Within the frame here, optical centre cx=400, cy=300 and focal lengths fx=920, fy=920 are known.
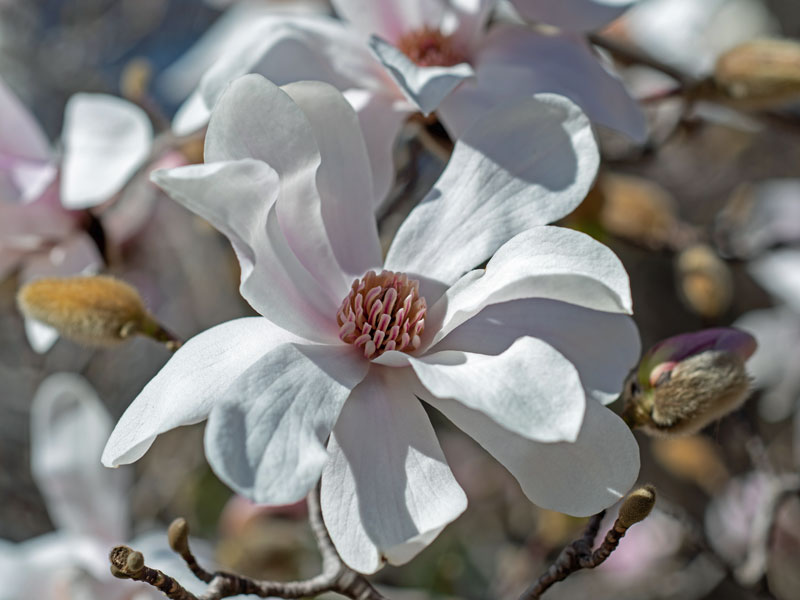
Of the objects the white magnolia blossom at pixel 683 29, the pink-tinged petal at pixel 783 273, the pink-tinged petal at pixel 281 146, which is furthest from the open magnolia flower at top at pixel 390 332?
the white magnolia blossom at pixel 683 29

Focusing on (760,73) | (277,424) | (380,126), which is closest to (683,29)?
(760,73)

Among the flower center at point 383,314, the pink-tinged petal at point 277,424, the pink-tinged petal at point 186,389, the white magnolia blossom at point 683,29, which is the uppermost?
the pink-tinged petal at point 277,424

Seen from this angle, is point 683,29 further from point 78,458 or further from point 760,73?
point 78,458

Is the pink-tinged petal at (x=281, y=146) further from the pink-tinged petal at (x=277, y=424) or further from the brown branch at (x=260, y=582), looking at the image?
the brown branch at (x=260, y=582)

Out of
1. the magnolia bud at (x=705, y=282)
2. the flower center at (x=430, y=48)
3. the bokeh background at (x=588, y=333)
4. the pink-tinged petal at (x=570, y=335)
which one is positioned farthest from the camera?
the bokeh background at (x=588, y=333)

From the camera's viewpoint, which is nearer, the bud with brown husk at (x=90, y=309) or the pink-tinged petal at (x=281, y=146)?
the pink-tinged petal at (x=281, y=146)

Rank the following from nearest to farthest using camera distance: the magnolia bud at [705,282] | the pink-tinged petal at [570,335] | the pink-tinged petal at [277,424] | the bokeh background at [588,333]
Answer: the pink-tinged petal at [277,424] → the pink-tinged petal at [570,335] → the magnolia bud at [705,282] → the bokeh background at [588,333]

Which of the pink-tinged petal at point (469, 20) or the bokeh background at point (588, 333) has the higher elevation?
the pink-tinged petal at point (469, 20)
